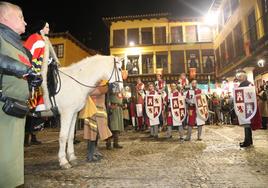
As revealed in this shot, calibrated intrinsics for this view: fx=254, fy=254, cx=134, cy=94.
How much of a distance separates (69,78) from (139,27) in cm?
3194

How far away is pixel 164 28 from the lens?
35781mm

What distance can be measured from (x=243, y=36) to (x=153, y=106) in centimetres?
1529

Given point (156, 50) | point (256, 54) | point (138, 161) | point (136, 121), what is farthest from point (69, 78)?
point (156, 50)

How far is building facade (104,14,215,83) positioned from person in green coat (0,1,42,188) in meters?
32.8

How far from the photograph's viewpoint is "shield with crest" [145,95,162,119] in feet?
34.0

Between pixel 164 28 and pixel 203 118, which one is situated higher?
pixel 164 28

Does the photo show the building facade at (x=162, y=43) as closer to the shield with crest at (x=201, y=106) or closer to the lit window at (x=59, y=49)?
the lit window at (x=59, y=49)

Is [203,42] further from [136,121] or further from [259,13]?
[136,121]


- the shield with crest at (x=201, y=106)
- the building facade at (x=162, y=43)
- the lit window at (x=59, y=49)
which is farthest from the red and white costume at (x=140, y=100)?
the lit window at (x=59, y=49)

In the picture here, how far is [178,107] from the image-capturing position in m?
9.80

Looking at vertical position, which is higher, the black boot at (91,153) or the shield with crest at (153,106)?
the shield with crest at (153,106)

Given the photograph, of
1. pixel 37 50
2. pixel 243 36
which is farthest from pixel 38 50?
pixel 243 36

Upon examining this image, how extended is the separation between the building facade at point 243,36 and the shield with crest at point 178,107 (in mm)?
9125

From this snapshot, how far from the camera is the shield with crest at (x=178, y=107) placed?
9703 mm
